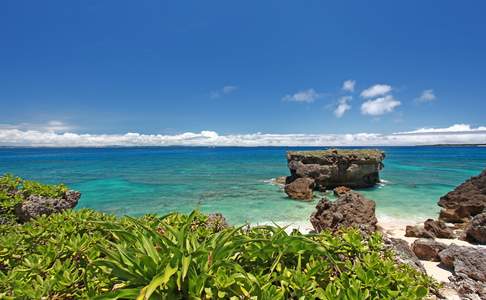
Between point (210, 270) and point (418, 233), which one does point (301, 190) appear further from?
point (210, 270)

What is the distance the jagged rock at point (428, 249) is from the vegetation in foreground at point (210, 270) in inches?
252

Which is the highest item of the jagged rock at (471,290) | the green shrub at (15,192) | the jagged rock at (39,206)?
the green shrub at (15,192)

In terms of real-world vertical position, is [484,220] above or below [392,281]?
below

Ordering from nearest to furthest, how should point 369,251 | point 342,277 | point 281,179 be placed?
point 342,277 → point 369,251 → point 281,179

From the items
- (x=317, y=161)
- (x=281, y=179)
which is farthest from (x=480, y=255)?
(x=281, y=179)

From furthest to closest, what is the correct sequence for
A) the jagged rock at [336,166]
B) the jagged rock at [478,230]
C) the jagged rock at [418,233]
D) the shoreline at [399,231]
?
the jagged rock at [336,166] < the jagged rock at [418,233] < the jagged rock at [478,230] < the shoreline at [399,231]

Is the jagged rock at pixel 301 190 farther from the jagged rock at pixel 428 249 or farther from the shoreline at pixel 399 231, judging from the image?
the jagged rock at pixel 428 249

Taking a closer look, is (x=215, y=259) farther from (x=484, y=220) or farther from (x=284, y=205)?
(x=284, y=205)

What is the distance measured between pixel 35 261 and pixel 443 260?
847 centimetres

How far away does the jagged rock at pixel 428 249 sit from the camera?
730cm

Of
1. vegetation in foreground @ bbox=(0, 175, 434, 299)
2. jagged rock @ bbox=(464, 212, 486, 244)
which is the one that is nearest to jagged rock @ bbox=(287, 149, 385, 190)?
jagged rock @ bbox=(464, 212, 486, 244)

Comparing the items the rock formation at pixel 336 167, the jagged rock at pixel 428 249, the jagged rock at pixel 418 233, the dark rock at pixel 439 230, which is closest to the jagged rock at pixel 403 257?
the jagged rock at pixel 428 249

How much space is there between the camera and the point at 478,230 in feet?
31.0

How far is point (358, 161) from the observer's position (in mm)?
23312
